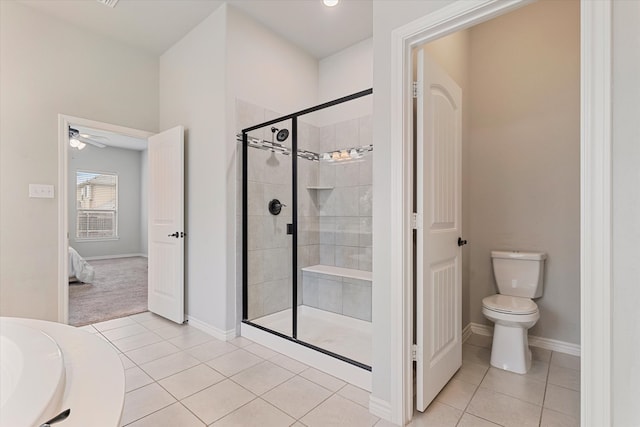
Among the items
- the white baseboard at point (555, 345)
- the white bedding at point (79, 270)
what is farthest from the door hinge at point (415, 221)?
the white bedding at point (79, 270)

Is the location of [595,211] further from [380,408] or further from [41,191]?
[41,191]

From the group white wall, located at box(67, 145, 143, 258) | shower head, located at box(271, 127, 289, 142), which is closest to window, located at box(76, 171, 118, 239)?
white wall, located at box(67, 145, 143, 258)

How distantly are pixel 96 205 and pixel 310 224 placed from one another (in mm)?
6784

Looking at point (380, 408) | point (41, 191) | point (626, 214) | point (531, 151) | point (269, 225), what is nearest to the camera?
point (626, 214)

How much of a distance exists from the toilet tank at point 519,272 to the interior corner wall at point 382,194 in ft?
4.93

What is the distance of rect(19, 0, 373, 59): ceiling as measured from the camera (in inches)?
109

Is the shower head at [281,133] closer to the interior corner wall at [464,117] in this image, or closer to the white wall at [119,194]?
the interior corner wall at [464,117]

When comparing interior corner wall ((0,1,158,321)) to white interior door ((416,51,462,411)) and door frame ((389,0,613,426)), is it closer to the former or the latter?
white interior door ((416,51,462,411))

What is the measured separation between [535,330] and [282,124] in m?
2.97

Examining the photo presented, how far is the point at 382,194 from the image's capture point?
175 cm

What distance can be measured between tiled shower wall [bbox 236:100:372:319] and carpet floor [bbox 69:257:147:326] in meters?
1.76

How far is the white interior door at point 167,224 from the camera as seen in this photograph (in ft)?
10.4

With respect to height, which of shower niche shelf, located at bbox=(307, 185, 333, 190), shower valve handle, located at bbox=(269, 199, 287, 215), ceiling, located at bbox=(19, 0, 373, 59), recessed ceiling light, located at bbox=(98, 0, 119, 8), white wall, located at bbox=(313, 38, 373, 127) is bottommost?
shower valve handle, located at bbox=(269, 199, 287, 215)

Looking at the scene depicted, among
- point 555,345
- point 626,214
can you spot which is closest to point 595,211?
point 626,214
